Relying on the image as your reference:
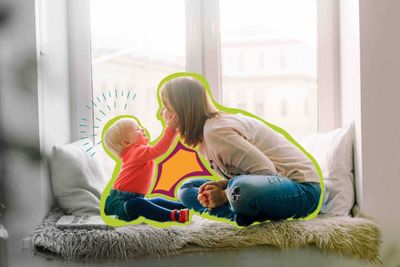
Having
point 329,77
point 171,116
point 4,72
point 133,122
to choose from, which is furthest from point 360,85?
point 4,72

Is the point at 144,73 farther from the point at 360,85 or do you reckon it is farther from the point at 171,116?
the point at 360,85

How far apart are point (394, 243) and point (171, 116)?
34.0 inches

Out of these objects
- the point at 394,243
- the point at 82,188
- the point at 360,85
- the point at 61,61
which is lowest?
the point at 394,243

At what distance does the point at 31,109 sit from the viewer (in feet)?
5.34

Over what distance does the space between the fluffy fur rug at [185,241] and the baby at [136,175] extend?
2.3 inches

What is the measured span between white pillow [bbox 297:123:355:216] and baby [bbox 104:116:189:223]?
1.69ft

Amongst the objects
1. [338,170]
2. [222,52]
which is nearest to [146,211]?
[338,170]

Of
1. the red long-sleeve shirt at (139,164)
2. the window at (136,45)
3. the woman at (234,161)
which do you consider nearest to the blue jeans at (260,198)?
the woman at (234,161)

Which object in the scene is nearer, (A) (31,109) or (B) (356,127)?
(A) (31,109)

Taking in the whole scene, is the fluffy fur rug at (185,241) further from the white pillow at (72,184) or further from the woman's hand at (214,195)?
the white pillow at (72,184)

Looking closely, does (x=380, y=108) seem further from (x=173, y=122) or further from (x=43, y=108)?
(x=43, y=108)

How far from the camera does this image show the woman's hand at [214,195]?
155 centimetres

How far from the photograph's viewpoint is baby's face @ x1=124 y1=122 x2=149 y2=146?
158 cm

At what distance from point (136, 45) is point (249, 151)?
2.46 ft
